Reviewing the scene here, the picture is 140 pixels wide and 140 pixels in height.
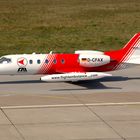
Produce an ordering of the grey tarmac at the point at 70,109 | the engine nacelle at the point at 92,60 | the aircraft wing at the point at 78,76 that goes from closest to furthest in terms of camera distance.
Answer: the grey tarmac at the point at 70,109, the aircraft wing at the point at 78,76, the engine nacelle at the point at 92,60

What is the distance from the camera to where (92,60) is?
115ft

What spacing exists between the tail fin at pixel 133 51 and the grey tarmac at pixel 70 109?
1.48 meters

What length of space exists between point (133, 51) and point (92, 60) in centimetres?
306

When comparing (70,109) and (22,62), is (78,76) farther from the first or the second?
(70,109)

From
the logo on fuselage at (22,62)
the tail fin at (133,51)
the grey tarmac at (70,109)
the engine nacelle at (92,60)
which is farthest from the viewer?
the tail fin at (133,51)

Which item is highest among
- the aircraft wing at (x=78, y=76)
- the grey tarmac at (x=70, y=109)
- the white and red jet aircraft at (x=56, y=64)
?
the white and red jet aircraft at (x=56, y=64)

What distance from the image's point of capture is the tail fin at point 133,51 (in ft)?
118

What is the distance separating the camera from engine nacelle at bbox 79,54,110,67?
34938 millimetres

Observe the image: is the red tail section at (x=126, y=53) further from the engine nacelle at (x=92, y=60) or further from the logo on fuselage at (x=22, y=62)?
Result: the logo on fuselage at (x=22, y=62)

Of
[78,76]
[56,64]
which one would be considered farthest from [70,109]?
[56,64]

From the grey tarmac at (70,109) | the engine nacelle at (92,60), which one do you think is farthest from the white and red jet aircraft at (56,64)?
the grey tarmac at (70,109)

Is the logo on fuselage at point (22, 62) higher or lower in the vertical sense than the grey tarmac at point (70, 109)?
higher

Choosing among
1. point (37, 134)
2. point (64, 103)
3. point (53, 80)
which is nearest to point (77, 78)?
point (53, 80)

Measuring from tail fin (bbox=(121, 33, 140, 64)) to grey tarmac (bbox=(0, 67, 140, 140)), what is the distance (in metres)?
1.48
